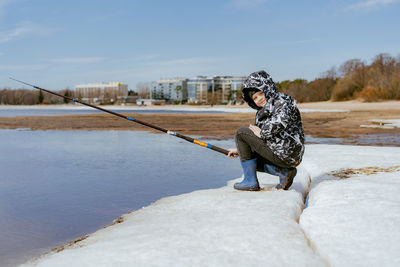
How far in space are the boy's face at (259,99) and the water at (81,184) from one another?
1.59 meters

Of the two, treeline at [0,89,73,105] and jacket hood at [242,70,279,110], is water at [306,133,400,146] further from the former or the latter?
treeline at [0,89,73,105]

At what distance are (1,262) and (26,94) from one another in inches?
4692

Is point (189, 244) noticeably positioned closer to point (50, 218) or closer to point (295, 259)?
point (295, 259)

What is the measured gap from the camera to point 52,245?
2.99 metres

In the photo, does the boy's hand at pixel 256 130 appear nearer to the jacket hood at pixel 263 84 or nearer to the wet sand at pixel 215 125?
the jacket hood at pixel 263 84

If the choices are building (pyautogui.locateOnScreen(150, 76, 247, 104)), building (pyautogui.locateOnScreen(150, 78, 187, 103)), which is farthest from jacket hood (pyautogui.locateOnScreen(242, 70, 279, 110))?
building (pyautogui.locateOnScreen(150, 78, 187, 103))

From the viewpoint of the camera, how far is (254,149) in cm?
364

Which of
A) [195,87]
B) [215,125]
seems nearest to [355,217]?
[215,125]

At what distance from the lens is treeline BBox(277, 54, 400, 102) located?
40688 millimetres

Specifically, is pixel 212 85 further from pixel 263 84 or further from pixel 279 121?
pixel 279 121

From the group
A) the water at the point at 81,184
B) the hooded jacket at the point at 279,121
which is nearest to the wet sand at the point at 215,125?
the water at the point at 81,184

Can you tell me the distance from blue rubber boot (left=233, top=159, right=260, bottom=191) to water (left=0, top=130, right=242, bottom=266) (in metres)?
1.00

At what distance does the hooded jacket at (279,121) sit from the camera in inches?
132

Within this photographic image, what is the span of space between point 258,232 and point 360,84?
53679 mm
